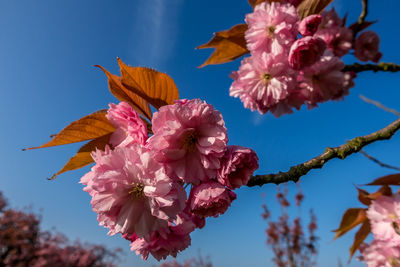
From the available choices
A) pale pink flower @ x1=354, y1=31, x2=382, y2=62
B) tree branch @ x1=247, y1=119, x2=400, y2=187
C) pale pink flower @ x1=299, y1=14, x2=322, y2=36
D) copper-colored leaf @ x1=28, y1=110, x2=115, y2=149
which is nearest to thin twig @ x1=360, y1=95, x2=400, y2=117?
pale pink flower @ x1=354, y1=31, x2=382, y2=62

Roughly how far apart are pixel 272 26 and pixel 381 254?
106cm

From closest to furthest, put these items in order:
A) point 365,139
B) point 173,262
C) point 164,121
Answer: point 164,121 < point 365,139 < point 173,262

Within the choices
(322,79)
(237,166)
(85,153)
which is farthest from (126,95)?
(322,79)

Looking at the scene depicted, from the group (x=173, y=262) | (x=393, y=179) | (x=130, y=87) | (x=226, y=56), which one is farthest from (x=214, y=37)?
(x=173, y=262)

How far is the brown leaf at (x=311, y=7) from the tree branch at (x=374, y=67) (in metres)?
0.33

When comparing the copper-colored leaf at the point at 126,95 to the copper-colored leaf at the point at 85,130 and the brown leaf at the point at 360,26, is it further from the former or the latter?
the brown leaf at the point at 360,26

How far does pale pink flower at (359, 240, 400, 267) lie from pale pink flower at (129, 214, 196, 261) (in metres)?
0.85

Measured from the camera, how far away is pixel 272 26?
3.35 feet

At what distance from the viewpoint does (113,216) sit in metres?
0.71

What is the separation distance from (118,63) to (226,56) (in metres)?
0.56

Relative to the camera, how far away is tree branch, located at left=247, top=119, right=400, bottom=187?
0.83m

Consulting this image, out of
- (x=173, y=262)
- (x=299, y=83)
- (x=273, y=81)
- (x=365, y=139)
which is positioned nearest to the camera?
(x=365, y=139)

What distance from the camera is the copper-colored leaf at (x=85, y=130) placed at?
2.39ft

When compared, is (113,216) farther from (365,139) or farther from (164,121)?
(365,139)
